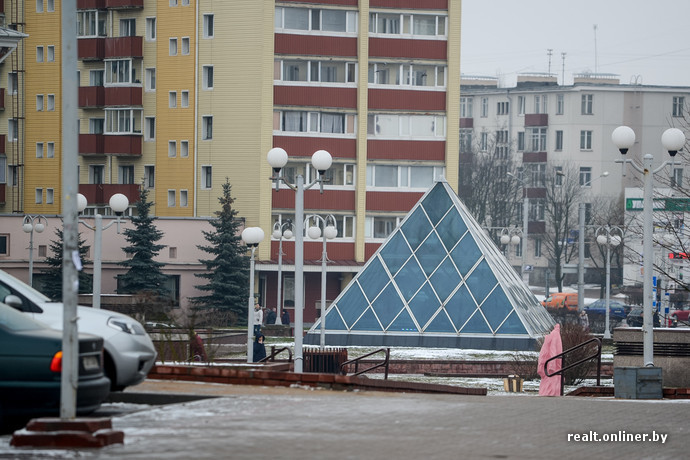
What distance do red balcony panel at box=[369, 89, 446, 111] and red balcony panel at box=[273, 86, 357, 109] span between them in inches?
66.8

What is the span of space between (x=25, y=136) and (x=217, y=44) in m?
12.2

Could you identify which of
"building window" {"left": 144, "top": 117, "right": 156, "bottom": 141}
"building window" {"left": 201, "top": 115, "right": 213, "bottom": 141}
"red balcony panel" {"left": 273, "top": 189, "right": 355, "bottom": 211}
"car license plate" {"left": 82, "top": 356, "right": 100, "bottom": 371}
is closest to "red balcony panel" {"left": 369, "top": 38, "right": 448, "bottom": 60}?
"red balcony panel" {"left": 273, "top": 189, "right": 355, "bottom": 211}

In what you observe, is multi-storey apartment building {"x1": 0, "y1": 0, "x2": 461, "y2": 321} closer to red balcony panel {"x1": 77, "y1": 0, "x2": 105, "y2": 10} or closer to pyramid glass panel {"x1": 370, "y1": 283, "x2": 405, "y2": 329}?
red balcony panel {"x1": 77, "y1": 0, "x2": 105, "y2": 10}

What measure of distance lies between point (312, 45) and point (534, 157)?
43689 millimetres

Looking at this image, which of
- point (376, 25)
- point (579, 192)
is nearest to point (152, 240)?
point (376, 25)

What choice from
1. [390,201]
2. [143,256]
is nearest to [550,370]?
[143,256]

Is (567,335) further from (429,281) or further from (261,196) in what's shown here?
(261,196)

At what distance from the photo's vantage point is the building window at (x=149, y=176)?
229 ft

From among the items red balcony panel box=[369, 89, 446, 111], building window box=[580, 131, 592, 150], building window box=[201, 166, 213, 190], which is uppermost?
building window box=[580, 131, 592, 150]

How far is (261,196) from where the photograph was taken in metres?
67.1

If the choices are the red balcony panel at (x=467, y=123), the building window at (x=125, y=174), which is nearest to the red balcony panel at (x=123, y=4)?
the building window at (x=125, y=174)

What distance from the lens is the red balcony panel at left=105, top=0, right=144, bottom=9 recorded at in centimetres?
6888

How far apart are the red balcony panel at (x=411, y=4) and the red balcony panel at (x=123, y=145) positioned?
47.6 ft

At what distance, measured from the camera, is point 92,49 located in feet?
230
